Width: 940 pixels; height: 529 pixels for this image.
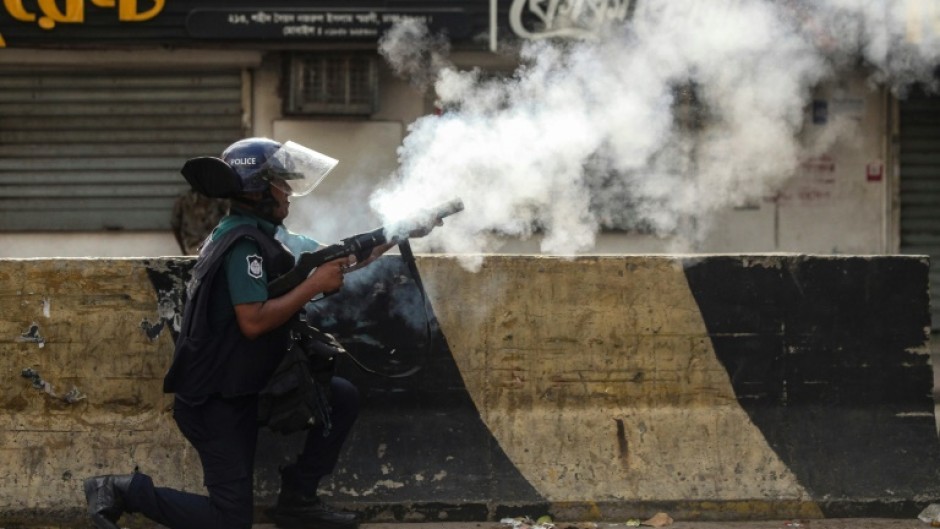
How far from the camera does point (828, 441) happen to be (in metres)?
5.33

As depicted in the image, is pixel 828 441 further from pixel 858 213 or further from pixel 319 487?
pixel 858 213

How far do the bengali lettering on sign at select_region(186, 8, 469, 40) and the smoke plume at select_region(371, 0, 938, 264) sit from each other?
3.16 m

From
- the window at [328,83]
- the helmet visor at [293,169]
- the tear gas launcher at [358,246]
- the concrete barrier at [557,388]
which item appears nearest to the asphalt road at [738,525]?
the concrete barrier at [557,388]

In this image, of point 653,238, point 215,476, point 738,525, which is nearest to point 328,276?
point 215,476

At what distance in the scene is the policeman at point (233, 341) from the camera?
4.24 m

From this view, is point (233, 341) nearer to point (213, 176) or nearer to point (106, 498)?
point (213, 176)

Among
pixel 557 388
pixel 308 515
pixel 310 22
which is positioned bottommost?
pixel 308 515

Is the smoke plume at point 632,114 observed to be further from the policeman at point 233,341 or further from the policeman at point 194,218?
the policeman at point 194,218

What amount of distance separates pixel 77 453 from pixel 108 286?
74cm

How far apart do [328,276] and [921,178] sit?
9806mm

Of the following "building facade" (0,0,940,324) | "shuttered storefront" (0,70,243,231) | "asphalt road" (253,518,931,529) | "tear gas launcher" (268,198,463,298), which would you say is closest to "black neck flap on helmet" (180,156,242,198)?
"tear gas launcher" (268,198,463,298)

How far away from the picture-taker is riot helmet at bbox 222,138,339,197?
4.36 metres

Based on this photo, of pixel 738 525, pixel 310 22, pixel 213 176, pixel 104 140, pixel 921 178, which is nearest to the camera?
pixel 213 176

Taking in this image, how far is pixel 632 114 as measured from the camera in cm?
621
